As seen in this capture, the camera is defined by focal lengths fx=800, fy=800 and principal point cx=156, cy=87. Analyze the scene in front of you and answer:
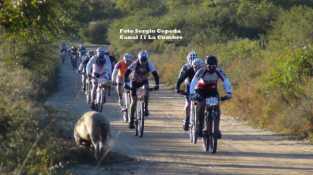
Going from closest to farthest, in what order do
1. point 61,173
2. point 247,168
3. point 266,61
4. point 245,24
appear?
point 61,173 → point 247,168 → point 266,61 → point 245,24

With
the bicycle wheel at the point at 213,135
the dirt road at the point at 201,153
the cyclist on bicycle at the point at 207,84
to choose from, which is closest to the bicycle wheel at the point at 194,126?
the dirt road at the point at 201,153

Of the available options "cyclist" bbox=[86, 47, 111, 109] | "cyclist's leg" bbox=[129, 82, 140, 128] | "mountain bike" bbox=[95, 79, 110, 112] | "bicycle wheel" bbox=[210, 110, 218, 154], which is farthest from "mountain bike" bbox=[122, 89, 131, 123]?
"bicycle wheel" bbox=[210, 110, 218, 154]

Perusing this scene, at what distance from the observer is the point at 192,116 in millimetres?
16172

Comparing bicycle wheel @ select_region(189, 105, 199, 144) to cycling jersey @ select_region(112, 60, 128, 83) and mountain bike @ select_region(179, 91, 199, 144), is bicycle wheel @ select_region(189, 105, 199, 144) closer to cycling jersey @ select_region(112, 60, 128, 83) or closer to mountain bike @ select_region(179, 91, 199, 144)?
mountain bike @ select_region(179, 91, 199, 144)

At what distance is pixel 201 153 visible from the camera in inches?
587

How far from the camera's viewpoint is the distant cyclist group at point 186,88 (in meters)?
14.9

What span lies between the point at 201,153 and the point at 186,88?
3030 millimetres

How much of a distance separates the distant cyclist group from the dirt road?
1.28ft

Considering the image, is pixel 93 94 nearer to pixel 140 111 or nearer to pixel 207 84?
pixel 140 111

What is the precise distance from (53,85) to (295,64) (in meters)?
14.5

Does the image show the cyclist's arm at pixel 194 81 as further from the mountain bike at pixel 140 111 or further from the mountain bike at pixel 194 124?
the mountain bike at pixel 140 111

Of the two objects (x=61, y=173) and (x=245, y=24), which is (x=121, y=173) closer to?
(x=61, y=173)

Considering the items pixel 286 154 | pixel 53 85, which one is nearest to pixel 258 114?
pixel 286 154

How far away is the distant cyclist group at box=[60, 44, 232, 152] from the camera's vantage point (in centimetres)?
1491
